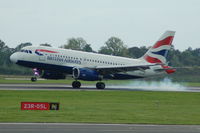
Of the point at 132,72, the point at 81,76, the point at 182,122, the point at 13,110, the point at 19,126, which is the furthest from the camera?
the point at 132,72

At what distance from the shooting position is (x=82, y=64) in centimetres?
5709

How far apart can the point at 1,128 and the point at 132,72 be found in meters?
38.5

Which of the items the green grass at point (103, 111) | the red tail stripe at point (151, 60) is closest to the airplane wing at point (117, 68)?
the red tail stripe at point (151, 60)

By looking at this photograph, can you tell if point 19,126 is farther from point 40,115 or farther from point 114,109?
point 114,109

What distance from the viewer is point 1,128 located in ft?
74.4

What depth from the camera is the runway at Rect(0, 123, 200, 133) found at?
876 inches

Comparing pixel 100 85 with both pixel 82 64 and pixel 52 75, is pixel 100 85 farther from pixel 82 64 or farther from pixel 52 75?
pixel 52 75

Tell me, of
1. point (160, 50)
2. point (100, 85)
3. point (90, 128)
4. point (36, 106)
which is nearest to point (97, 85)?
point (100, 85)

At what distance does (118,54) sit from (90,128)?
106m

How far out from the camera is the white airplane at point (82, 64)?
5559 centimetres

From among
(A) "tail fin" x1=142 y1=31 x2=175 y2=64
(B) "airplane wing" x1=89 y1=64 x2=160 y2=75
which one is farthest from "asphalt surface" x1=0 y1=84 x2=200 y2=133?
(A) "tail fin" x1=142 y1=31 x2=175 y2=64

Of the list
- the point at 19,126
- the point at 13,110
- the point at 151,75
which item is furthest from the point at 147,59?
the point at 19,126

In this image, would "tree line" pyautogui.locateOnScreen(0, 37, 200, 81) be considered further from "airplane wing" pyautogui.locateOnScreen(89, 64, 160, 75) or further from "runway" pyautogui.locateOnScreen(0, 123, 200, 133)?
"runway" pyautogui.locateOnScreen(0, 123, 200, 133)

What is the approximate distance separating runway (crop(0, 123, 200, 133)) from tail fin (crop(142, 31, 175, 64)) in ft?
119
